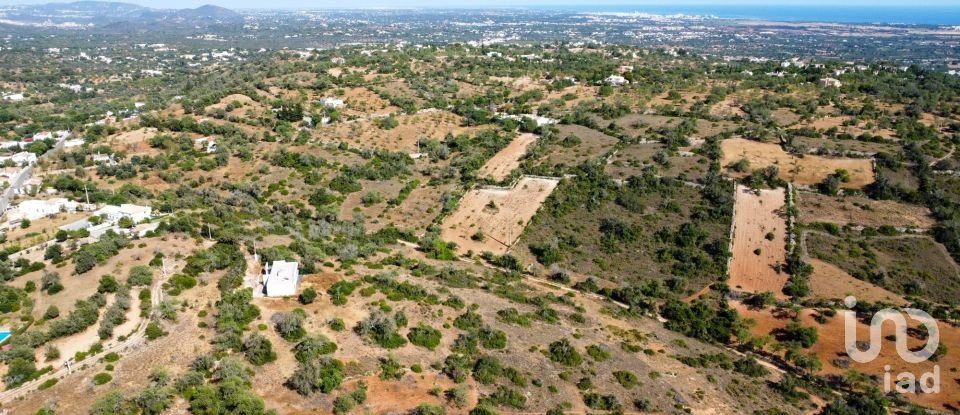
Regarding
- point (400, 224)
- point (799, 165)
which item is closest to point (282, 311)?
point (400, 224)

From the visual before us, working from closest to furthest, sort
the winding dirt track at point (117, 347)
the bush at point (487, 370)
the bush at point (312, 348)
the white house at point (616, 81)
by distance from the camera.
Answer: the winding dirt track at point (117, 347) < the bush at point (487, 370) < the bush at point (312, 348) < the white house at point (616, 81)

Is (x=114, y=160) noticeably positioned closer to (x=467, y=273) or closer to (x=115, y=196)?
(x=115, y=196)

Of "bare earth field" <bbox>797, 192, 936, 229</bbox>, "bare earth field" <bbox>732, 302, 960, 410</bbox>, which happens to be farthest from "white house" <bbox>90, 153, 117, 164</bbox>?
"bare earth field" <bbox>797, 192, 936, 229</bbox>

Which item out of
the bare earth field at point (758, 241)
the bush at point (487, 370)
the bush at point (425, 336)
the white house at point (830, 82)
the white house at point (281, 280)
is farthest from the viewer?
the white house at point (830, 82)

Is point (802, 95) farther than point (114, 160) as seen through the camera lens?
Yes

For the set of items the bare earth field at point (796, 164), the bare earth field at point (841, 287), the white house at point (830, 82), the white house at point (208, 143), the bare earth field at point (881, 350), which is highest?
the white house at point (830, 82)

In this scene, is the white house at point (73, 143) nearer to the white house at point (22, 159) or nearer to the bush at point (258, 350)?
the white house at point (22, 159)

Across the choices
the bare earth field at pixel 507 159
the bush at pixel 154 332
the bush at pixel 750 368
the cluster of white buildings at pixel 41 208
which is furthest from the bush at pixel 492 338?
the cluster of white buildings at pixel 41 208
